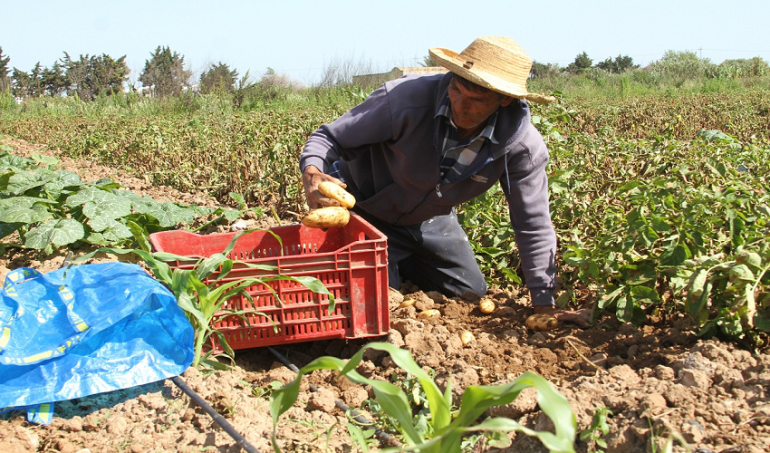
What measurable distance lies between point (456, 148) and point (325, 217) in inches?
27.6

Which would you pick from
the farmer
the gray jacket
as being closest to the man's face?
the farmer

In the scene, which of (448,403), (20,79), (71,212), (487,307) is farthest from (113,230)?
(20,79)

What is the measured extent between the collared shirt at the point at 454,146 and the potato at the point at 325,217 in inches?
23.1

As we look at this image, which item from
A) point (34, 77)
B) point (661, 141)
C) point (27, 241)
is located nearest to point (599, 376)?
Result: point (661, 141)

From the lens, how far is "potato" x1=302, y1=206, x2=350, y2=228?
2318 millimetres

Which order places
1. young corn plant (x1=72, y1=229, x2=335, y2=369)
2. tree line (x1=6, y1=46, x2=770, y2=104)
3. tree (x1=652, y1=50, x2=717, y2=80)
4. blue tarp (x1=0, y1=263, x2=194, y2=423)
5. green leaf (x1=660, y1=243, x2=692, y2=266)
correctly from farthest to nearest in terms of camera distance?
tree (x1=652, y1=50, x2=717, y2=80) < tree line (x1=6, y1=46, x2=770, y2=104) < green leaf (x1=660, y1=243, x2=692, y2=266) < young corn plant (x1=72, y1=229, x2=335, y2=369) < blue tarp (x1=0, y1=263, x2=194, y2=423)

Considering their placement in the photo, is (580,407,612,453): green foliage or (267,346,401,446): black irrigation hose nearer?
(580,407,612,453): green foliage

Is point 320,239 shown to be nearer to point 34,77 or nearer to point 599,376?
point 599,376

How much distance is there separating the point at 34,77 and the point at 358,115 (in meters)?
28.4

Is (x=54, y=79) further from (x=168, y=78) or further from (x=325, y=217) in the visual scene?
(x=325, y=217)

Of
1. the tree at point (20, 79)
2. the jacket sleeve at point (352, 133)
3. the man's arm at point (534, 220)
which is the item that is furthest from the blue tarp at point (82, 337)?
the tree at point (20, 79)

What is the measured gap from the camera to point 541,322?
99.0 inches

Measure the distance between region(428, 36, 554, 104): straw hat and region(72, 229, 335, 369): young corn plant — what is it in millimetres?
958

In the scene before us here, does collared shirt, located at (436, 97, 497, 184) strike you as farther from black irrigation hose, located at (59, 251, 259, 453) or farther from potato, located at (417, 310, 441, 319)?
black irrigation hose, located at (59, 251, 259, 453)
